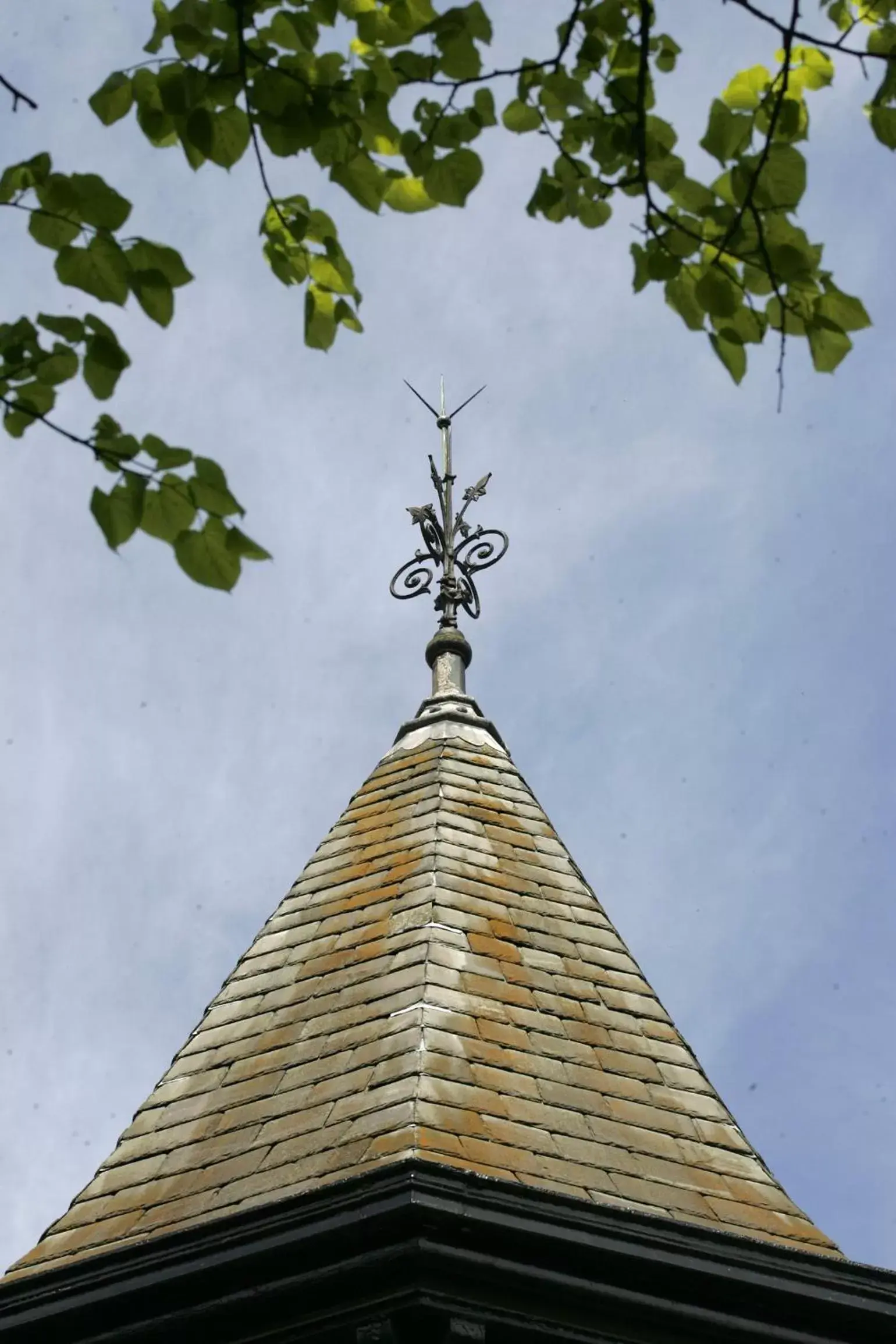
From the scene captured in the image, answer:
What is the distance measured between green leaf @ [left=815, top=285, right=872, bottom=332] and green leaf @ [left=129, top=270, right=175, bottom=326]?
4.99ft

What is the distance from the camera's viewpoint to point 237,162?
4.53 meters

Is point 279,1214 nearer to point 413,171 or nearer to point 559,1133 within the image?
point 559,1133

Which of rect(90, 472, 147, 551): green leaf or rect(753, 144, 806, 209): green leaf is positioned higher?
rect(753, 144, 806, 209): green leaf

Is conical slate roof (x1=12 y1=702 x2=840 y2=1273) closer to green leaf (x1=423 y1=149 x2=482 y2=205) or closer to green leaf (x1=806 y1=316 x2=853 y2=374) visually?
green leaf (x1=806 y1=316 x2=853 y2=374)

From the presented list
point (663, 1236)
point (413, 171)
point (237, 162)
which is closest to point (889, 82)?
point (413, 171)

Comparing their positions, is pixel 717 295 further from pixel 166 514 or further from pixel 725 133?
pixel 166 514

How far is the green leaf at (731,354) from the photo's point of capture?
4488 mm

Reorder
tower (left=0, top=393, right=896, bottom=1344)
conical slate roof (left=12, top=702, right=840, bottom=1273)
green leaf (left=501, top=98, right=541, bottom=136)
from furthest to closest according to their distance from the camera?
conical slate roof (left=12, top=702, right=840, bottom=1273)
tower (left=0, top=393, right=896, bottom=1344)
green leaf (left=501, top=98, right=541, bottom=136)

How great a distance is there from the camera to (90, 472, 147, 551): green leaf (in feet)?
13.4

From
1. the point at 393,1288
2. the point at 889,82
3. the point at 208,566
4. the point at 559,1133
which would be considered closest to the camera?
the point at 208,566

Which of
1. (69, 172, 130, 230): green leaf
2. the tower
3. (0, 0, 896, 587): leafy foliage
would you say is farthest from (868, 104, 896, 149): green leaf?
the tower

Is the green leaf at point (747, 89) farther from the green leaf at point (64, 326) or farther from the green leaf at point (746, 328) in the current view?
the green leaf at point (64, 326)

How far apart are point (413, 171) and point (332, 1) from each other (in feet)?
1.57

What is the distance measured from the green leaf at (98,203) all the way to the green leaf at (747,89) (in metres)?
1.47
